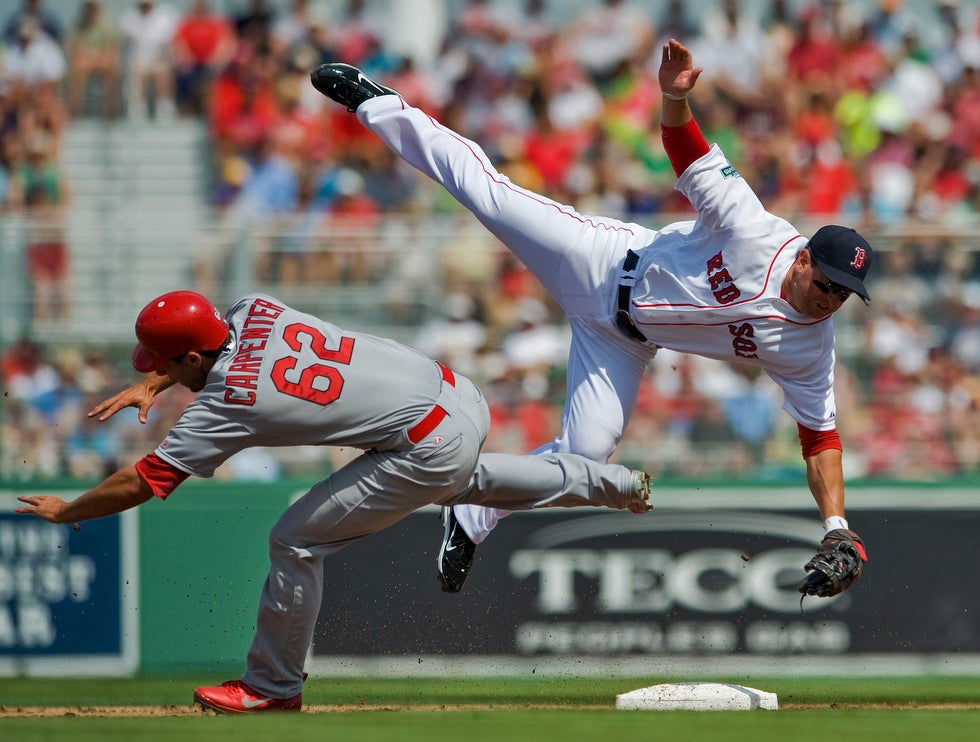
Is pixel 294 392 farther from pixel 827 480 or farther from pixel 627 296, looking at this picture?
pixel 827 480

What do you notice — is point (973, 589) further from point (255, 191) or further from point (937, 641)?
point (255, 191)

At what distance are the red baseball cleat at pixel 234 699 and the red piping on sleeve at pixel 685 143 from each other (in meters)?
3.04

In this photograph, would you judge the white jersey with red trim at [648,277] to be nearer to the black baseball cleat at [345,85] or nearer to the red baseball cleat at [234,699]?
the black baseball cleat at [345,85]

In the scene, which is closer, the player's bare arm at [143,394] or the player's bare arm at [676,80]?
the player's bare arm at [676,80]

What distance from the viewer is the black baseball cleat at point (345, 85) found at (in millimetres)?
7363

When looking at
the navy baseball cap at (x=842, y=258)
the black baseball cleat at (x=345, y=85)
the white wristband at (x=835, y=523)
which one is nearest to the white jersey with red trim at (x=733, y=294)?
the navy baseball cap at (x=842, y=258)

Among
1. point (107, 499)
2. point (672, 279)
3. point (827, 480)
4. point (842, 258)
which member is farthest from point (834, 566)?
point (107, 499)

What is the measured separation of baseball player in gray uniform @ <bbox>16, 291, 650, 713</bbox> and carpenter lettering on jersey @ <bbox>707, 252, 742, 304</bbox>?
2.97ft

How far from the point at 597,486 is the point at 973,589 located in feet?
12.1

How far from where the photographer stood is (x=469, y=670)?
9.08 metres

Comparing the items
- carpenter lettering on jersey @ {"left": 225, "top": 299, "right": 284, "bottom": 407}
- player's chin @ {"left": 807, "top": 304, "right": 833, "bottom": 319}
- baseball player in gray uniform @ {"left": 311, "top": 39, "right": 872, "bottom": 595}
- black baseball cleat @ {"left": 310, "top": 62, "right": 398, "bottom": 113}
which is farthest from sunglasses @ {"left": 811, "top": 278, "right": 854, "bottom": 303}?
black baseball cleat @ {"left": 310, "top": 62, "right": 398, "bottom": 113}

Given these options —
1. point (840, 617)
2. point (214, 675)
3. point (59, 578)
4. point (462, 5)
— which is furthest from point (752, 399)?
point (462, 5)

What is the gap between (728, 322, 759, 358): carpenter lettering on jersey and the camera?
6.58 meters

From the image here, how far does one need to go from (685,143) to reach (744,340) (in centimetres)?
94
